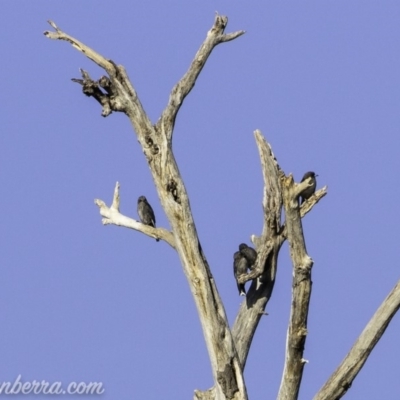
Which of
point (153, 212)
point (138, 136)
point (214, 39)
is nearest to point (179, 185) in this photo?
point (138, 136)

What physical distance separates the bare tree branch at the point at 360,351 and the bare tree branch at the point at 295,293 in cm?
38

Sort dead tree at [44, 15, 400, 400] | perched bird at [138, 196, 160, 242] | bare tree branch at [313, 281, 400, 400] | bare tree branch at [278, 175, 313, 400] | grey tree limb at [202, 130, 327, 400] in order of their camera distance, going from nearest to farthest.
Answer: bare tree branch at [278, 175, 313, 400] → bare tree branch at [313, 281, 400, 400] → dead tree at [44, 15, 400, 400] → grey tree limb at [202, 130, 327, 400] → perched bird at [138, 196, 160, 242]

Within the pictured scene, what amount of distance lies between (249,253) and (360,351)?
345 centimetres

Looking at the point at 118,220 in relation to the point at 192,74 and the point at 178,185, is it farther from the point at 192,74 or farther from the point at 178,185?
the point at 192,74

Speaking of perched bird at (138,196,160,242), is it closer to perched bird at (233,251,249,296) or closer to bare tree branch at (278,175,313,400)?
perched bird at (233,251,249,296)

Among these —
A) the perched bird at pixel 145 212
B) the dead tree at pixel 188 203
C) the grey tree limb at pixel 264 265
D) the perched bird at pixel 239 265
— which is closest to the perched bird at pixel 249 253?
the perched bird at pixel 239 265

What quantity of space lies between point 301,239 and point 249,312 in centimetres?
290

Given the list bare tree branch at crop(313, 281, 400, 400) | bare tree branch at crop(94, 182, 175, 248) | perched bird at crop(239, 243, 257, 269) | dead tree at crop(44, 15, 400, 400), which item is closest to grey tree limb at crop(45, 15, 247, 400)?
dead tree at crop(44, 15, 400, 400)

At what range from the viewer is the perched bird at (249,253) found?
57.1 feet

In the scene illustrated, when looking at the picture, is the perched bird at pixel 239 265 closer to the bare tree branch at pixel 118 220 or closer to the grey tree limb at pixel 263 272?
the grey tree limb at pixel 263 272

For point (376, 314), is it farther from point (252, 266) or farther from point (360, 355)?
point (252, 266)

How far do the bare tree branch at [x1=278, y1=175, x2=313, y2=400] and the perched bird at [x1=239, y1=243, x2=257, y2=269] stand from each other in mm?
2499

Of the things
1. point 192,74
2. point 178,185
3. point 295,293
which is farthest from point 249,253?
point 295,293

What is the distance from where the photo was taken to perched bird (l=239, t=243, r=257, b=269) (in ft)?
57.1
